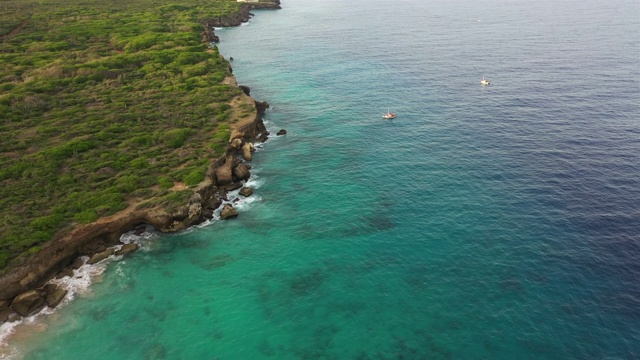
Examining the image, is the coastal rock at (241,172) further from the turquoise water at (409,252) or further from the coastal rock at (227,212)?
the coastal rock at (227,212)

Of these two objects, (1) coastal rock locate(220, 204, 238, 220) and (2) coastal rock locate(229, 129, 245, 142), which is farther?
(2) coastal rock locate(229, 129, 245, 142)

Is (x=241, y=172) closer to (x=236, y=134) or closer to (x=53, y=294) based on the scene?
(x=236, y=134)

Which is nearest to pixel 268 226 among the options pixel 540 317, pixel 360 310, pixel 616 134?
pixel 360 310

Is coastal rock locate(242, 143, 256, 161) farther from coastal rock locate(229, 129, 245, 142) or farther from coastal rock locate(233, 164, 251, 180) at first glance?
coastal rock locate(233, 164, 251, 180)

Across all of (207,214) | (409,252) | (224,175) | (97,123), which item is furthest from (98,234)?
(409,252)

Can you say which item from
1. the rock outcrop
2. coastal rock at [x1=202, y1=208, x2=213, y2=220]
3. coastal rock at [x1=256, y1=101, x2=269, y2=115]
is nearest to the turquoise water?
the rock outcrop

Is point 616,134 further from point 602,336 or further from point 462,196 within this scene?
point 602,336

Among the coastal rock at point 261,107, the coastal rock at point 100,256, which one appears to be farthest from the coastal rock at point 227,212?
the coastal rock at point 261,107
